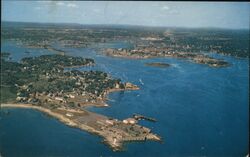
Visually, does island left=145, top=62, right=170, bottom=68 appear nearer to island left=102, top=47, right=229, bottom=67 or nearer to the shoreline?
island left=102, top=47, right=229, bottom=67

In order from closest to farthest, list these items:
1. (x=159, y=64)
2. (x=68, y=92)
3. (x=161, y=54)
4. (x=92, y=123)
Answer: (x=92, y=123) → (x=68, y=92) → (x=159, y=64) → (x=161, y=54)

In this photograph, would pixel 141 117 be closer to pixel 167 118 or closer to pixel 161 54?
pixel 167 118

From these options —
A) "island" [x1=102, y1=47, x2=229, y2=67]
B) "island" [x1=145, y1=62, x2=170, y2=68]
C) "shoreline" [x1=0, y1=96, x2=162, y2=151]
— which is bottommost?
"shoreline" [x1=0, y1=96, x2=162, y2=151]

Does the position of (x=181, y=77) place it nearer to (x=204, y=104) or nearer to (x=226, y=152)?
(x=204, y=104)

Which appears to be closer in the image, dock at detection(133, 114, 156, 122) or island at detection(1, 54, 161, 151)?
island at detection(1, 54, 161, 151)

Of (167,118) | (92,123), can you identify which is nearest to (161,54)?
(167,118)

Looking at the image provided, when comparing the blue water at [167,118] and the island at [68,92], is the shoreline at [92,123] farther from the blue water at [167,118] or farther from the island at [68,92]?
→ the blue water at [167,118]

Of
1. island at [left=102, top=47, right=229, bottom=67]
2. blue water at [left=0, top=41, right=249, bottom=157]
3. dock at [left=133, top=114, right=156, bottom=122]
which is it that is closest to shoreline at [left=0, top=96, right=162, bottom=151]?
blue water at [left=0, top=41, right=249, bottom=157]
